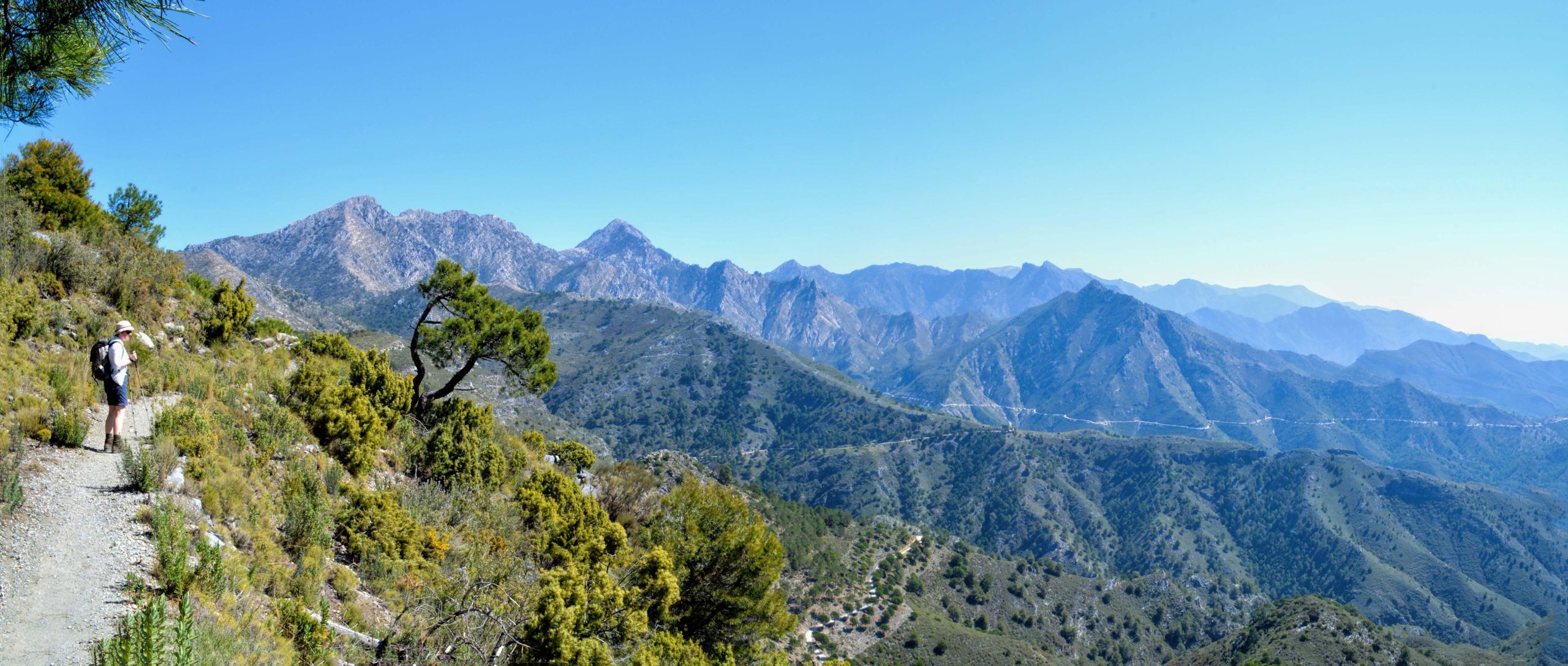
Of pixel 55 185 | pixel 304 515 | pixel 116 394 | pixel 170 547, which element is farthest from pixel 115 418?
pixel 55 185

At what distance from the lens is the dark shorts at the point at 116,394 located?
352 inches

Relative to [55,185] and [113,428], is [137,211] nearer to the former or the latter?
[55,185]

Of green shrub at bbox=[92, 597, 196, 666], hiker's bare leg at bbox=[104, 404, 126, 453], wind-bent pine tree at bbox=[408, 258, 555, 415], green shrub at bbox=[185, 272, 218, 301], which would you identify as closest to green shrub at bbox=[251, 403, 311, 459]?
hiker's bare leg at bbox=[104, 404, 126, 453]

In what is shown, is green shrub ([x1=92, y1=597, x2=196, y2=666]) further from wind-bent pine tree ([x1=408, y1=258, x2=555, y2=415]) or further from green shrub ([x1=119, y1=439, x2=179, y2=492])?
wind-bent pine tree ([x1=408, y1=258, x2=555, y2=415])

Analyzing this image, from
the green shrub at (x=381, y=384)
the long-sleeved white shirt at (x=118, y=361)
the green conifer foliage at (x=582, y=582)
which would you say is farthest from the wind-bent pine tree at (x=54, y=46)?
the green shrub at (x=381, y=384)

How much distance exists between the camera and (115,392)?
9.05 meters

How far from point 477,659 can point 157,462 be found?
17.4 ft

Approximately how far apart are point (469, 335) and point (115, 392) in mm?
10264

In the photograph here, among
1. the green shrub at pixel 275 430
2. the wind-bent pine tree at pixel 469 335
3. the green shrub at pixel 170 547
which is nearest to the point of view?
the green shrub at pixel 170 547

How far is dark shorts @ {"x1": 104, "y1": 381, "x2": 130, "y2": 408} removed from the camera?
895cm

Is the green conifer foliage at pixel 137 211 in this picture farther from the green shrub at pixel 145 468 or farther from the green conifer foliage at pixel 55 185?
the green shrub at pixel 145 468

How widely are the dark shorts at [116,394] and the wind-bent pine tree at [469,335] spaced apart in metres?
9.30

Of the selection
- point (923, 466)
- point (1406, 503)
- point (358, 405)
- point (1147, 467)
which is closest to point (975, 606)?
point (358, 405)

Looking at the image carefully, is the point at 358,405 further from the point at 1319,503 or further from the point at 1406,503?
the point at 1406,503
